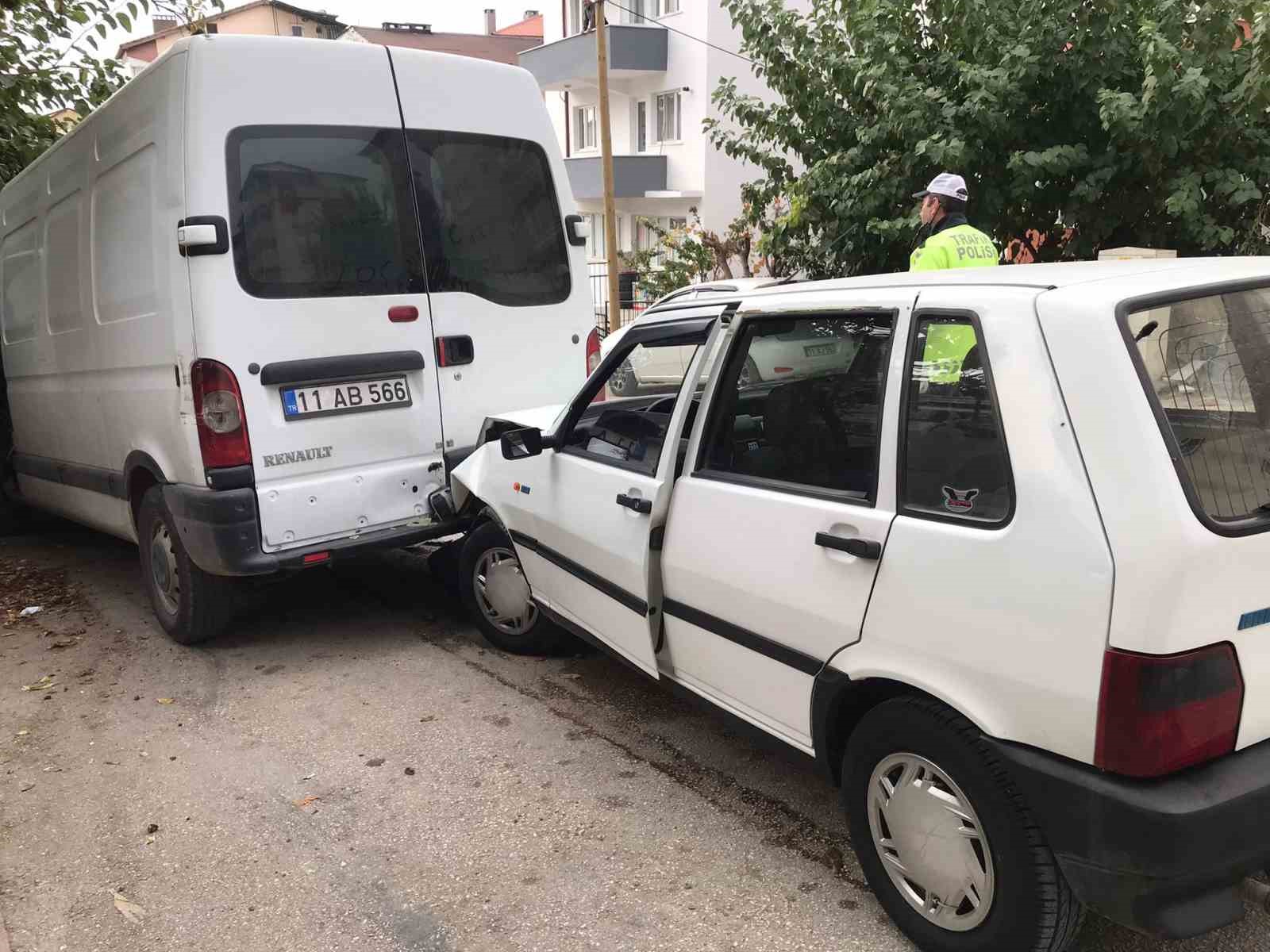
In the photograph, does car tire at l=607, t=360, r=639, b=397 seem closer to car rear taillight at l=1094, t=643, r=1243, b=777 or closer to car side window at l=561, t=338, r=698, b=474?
car side window at l=561, t=338, r=698, b=474

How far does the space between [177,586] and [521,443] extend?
7.64 ft

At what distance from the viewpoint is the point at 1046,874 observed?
2.22m

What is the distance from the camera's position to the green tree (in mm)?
6469

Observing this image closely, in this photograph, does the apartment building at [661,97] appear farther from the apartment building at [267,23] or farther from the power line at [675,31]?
the apartment building at [267,23]

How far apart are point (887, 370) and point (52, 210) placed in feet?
18.3

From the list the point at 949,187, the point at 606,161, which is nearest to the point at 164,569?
the point at 949,187

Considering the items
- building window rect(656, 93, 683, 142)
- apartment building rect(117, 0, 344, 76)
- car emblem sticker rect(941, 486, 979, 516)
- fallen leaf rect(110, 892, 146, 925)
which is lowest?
fallen leaf rect(110, 892, 146, 925)

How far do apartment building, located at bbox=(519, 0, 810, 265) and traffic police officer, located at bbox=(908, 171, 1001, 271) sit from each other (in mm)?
18832

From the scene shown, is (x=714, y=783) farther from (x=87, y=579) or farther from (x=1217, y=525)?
(x=87, y=579)

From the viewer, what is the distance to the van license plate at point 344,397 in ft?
15.3

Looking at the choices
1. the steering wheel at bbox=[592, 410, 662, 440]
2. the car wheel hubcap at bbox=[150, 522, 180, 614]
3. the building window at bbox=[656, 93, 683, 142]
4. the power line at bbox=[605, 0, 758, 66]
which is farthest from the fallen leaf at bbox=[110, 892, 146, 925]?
the building window at bbox=[656, 93, 683, 142]

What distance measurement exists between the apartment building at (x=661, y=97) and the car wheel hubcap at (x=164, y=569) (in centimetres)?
2011

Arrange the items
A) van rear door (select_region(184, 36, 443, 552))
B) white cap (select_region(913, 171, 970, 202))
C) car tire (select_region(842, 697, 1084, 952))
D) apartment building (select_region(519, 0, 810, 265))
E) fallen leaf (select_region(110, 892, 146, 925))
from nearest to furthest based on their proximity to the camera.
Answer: car tire (select_region(842, 697, 1084, 952)), fallen leaf (select_region(110, 892, 146, 925)), van rear door (select_region(184, 36, 443, 552)), white cap (select_region(913, 171, 970, 202)), apartment building (select_region(519, 0, 810, 265))

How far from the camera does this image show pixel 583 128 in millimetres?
29969
